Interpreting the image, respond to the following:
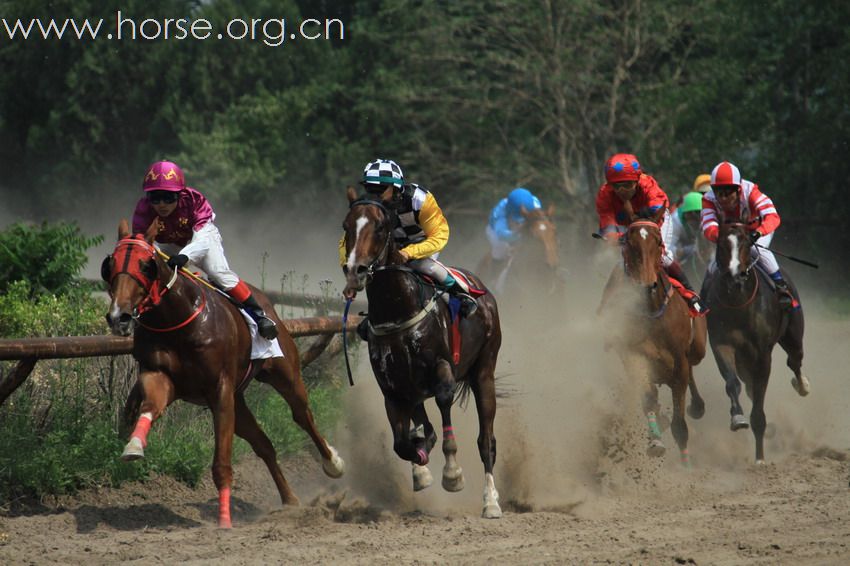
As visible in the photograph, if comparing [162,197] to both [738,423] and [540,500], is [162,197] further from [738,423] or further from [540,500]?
[738,423]

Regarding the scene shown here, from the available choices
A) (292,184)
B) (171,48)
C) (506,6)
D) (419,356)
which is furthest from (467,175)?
(419,356)

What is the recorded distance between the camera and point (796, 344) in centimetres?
1226

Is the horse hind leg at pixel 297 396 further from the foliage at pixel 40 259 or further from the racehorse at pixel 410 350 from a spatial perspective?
the foliage at pixel 40 259

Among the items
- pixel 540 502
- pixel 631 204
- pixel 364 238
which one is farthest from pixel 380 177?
pixel 631 204

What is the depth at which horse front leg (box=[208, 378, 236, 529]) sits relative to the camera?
7.96 metres

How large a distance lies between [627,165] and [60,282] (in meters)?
5.43

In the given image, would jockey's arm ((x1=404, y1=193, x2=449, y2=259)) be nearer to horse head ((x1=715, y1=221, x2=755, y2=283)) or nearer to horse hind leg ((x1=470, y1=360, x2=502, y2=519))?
horse hind leg ((x1=470, y1=360, x2=502, y2=519))

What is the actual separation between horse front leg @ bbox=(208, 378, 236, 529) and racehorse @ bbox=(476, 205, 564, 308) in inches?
322

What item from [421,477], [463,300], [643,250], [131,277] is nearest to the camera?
[131,277]

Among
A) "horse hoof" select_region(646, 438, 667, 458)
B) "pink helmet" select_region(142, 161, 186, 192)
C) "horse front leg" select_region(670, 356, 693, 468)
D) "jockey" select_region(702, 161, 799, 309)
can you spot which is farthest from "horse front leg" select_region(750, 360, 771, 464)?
"pink helmet" select_region(142, 161, 186, 192)

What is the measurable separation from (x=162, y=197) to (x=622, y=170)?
4.15m

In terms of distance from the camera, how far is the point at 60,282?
461 inches

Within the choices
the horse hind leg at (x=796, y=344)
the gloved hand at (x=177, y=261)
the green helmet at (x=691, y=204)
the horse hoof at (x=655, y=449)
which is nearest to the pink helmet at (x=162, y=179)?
the gloved hand at (x=177, y=261)

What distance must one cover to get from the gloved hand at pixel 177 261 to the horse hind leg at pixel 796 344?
6.62 metres
